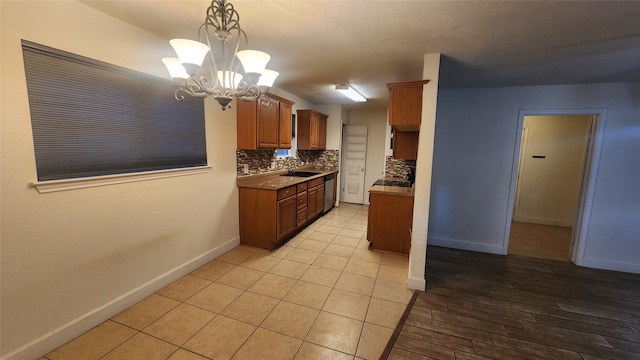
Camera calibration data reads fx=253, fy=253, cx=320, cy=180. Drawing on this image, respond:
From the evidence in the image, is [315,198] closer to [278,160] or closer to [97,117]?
[278,160]

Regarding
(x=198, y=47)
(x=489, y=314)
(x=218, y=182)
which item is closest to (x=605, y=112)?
(x=489, y=314)

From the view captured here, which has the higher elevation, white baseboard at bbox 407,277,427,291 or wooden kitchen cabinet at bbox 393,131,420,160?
wooden kitchen cabinet at bbox 393,131,420,160

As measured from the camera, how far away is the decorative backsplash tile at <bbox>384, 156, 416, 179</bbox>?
515cm

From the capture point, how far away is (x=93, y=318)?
198 centimetres

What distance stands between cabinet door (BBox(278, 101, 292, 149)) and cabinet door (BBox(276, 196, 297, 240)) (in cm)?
96

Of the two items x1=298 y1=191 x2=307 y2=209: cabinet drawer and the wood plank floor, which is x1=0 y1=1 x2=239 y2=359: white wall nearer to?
x1=298 y1=191 x2=307 y2=209: cabinet drawer

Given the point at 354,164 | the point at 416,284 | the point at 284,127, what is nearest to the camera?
the point at 416,284

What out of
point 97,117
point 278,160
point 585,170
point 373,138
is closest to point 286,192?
point 278,160

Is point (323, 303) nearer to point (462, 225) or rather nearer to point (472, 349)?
point (472, 349)

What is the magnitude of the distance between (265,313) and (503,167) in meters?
3.65

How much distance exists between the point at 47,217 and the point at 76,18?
1.39m

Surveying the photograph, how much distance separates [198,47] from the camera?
1.39 m

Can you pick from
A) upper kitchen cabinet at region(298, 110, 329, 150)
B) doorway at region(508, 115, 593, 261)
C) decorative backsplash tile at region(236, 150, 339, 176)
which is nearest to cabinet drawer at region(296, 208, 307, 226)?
decorative backsplash tile at region(236, 150, 339, 176)

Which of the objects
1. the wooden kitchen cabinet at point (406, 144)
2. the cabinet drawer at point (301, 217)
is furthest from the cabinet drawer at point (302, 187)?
the wooden kitchen cabinet at point (406, 144)
